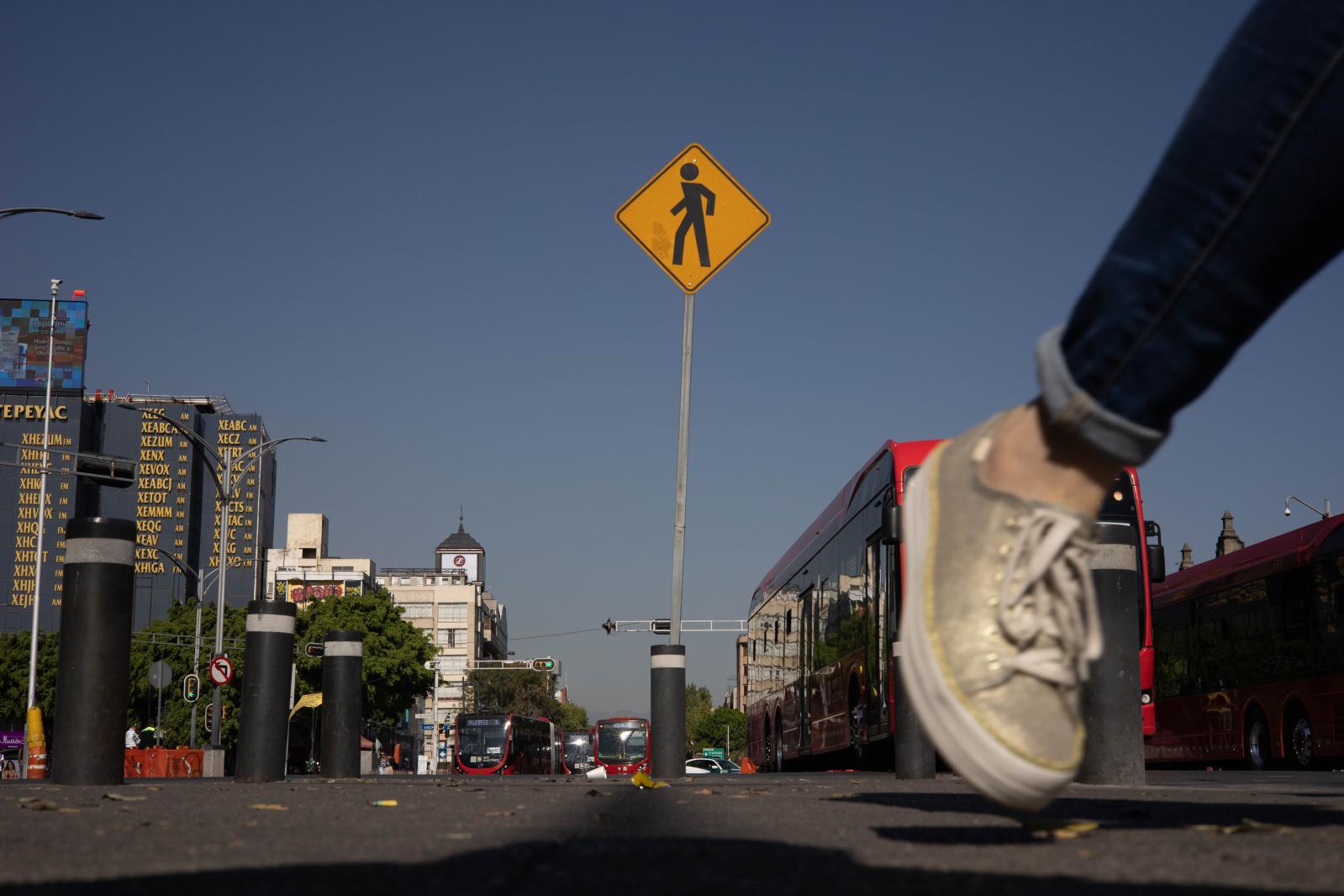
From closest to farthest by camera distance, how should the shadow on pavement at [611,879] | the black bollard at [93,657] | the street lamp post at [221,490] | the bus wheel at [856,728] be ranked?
the shadow on pavement at [611,879]
the black bollard at [93,657]
the bus wheel at [856,728]
the street lamp post at [221,490]

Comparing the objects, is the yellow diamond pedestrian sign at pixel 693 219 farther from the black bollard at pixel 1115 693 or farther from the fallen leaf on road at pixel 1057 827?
the fallen leaf on road at pixel 1057 827

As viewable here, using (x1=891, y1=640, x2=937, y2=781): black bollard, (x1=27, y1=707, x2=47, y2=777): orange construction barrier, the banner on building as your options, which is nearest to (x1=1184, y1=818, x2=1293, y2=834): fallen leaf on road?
(x1=891, y1=640, x2=937, y2=781): black bollard

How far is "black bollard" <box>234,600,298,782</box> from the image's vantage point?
9.88 m

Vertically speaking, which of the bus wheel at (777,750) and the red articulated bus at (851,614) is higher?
the red articulated bus at (851,614)

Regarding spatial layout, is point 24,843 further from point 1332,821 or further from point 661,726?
point 661,726

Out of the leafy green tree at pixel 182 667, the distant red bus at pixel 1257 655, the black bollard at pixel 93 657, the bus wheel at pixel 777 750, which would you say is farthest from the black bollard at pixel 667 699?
the leafy green tree at pixel 182 667

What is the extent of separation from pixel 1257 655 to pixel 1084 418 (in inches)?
808

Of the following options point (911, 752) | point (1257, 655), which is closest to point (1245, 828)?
point (911, 752)

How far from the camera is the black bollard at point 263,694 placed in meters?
9.88

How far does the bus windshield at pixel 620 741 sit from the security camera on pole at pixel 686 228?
4339cm

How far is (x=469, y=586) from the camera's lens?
149 m

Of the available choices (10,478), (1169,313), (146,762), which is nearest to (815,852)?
(1169,313)

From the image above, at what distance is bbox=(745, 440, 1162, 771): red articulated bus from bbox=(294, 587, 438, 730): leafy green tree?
43147 mm

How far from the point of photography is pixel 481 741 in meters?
51.5
